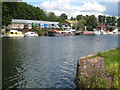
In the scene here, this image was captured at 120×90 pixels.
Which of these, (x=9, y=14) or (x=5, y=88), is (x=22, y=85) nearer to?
(x=5, y=88)

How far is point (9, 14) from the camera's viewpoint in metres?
56.8

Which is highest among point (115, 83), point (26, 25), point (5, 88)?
point (26, 25)

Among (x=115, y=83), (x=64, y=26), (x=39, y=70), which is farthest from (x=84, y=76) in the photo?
(x=64, y=26)

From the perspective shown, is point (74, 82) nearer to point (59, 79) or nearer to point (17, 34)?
point (59, 79)

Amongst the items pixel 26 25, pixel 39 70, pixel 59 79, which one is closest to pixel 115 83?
→ pixel 59 79

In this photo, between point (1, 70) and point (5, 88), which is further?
point (1, 70)

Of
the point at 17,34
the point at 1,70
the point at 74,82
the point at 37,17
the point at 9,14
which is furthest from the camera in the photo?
the point at 37,17

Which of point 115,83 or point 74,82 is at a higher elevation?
point 115,83

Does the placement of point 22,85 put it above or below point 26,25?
below

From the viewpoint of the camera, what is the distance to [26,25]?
9731cm

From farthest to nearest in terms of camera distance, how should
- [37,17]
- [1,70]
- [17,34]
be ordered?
Answer: [37,17] < [17,34] < [1,70]

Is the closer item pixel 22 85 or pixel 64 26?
pixel 22 85

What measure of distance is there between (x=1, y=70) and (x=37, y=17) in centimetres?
10533

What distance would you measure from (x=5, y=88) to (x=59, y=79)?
3.98 meters
